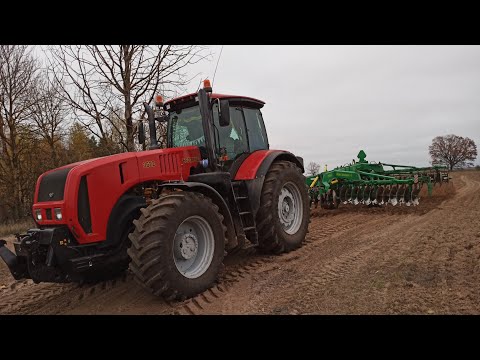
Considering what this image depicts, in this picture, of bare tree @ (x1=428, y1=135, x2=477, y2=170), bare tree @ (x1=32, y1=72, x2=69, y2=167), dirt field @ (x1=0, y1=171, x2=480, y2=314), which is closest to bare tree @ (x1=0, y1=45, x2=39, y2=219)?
bare tree @ (x1=32, y1=72, x2=69, y2=167)

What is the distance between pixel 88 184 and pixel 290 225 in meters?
3.53

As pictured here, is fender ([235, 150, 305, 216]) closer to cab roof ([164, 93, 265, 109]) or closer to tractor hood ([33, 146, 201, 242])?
cab roof ([164, 93, 265, 109])

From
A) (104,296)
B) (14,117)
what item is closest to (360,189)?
(104,296)

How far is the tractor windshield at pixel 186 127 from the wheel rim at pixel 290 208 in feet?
5.50

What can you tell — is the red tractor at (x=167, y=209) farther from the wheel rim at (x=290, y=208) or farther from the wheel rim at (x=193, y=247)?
the wheel rim at (x=290, y=208)

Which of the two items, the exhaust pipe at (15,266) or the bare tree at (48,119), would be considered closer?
the exhaust pipe at (15,266)

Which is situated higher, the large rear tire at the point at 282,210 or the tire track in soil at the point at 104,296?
the large rear tire at the point at 282,210

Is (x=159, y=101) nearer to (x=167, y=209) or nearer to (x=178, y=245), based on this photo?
(x=167, y=209)

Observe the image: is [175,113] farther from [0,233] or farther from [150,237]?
[0,233]

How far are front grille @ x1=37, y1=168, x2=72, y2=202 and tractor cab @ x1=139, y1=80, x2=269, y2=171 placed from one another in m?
1.77

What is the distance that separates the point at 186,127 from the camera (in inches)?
223

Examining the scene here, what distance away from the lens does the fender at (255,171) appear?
5469mm

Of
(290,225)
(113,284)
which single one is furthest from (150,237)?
(290,225)

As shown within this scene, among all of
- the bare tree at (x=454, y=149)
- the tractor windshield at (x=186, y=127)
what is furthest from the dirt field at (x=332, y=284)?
the bare tree at (x=454, y=149)
